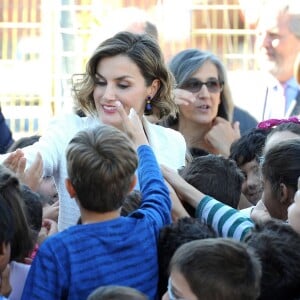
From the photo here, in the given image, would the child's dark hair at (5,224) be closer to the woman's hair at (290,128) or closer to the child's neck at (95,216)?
the child's neck at (95,216)

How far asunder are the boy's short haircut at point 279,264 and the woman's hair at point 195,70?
251cm

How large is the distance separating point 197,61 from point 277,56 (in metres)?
1.67

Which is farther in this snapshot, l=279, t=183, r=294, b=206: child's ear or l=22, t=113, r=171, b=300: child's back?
l=279, t=183, r=294, b=206: child's ear

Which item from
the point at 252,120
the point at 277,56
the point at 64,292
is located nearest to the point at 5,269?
the point at 64,292

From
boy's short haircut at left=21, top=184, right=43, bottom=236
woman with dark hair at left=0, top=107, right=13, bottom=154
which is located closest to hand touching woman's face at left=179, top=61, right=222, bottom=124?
woman with dark hair at left=0, top=107, right=13, bottom=154

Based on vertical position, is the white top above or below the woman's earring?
below

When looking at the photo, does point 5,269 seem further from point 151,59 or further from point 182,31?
point 182,31

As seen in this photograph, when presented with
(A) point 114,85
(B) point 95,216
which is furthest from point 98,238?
(A) point 114,85

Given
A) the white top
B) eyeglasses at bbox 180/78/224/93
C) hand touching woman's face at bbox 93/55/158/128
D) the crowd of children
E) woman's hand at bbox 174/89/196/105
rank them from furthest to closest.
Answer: eyeglasses at bbox 180/78/224/93, woman's hand at bbox 174/89/196/105, hand touching woman's face at bbox 93/55/158/128, the white top, the crowd of children

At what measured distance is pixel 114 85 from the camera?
4.32 metres

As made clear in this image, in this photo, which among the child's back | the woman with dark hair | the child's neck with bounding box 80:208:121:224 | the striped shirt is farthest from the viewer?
the woman with dark hair

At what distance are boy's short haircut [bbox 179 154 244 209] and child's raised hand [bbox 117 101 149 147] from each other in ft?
0.76

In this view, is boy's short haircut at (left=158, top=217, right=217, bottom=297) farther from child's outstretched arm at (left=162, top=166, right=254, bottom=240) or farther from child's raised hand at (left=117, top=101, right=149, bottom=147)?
child's raised hand at (left=117, top=101, right=149, bottom=147)

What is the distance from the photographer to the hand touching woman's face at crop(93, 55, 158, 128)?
4.30 m
